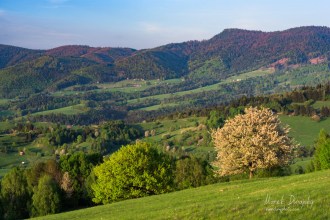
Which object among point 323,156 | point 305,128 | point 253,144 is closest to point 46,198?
point 253,144

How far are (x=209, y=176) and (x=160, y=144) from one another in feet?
347

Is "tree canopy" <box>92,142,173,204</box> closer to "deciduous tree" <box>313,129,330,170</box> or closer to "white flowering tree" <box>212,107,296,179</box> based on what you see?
"white flowering tree" <box>212,107,296,179</box>

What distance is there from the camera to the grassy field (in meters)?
170

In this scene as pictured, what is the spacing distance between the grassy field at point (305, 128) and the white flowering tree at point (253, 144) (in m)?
104

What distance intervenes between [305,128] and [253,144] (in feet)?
426

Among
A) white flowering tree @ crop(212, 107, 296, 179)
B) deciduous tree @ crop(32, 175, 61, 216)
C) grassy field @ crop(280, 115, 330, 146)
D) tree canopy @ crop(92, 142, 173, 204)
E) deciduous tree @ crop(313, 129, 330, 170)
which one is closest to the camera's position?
white flowering tree @ crop(212, 107, 296, 179)

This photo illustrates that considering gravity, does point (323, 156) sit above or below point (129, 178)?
below

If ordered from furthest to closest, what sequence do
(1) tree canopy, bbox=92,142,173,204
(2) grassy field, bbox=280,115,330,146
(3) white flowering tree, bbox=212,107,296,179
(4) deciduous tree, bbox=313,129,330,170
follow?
(2) grassy field, bbox=280,115,330,146 < (4) deciduous tree, bbox=313,129,330,170 < (1) tree canopy, bbox=92,142,173,204 < (3) white flowering tree, bbox=212,107,296,179

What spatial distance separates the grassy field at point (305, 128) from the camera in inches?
6677

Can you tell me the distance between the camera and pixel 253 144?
62281 millimetres

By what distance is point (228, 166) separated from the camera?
63.8 m

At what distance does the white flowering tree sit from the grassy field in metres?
104

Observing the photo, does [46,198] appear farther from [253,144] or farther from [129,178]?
[253,144]

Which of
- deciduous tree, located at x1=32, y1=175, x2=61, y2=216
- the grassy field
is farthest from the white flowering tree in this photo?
the grassy field
